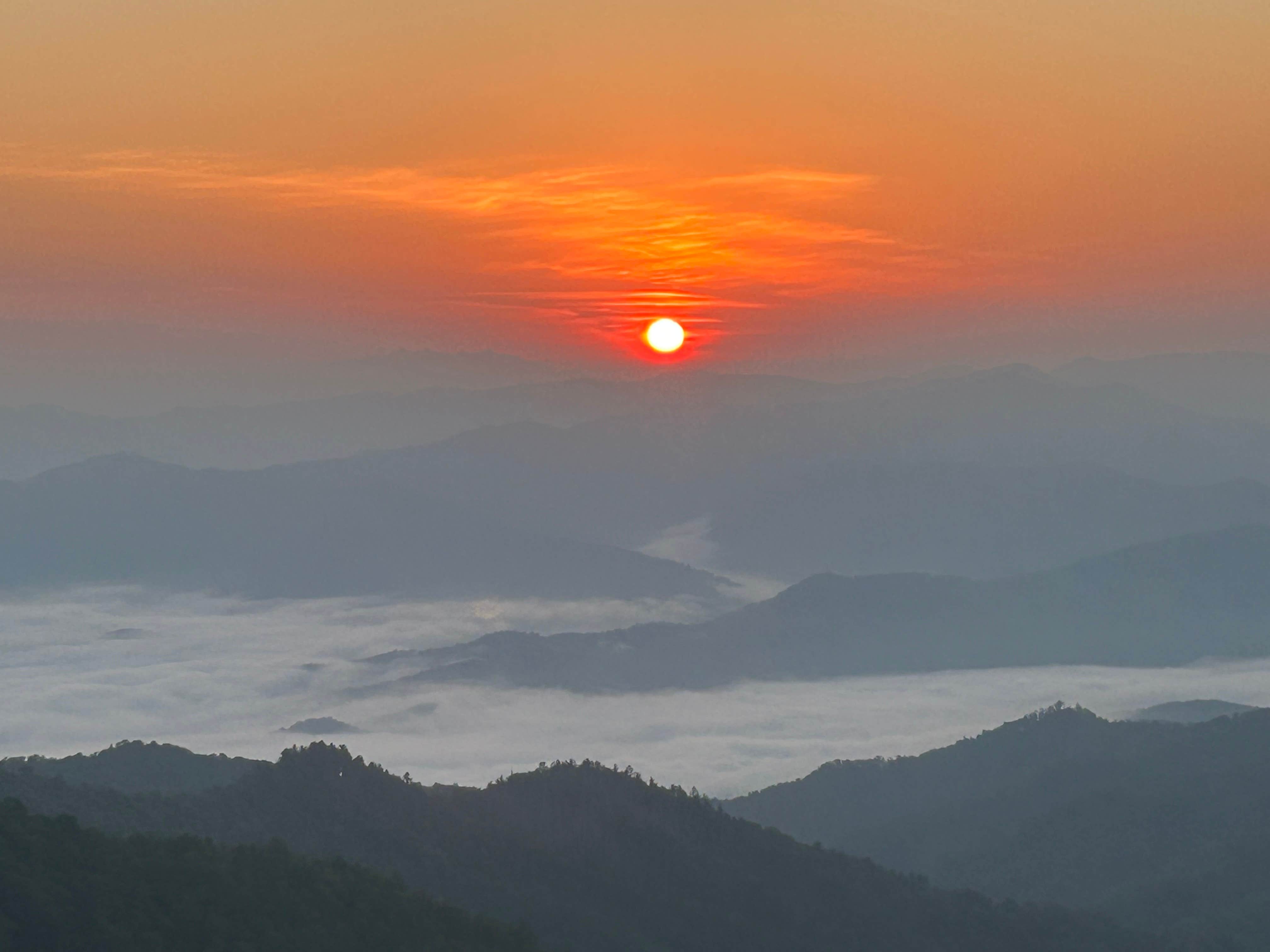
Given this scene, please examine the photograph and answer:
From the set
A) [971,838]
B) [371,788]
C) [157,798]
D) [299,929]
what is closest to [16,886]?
[299,929]

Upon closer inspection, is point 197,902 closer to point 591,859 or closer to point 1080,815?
point 591,859

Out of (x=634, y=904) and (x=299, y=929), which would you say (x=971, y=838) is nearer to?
(x=634, y=904)

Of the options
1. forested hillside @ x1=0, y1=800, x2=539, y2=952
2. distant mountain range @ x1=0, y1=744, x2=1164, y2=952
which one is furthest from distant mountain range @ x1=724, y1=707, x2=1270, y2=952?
forested hillside @ x1=0, y1=800, x2=539, y2=952

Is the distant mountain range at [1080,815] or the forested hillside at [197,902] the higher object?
the distant mountain range at [1080,815]

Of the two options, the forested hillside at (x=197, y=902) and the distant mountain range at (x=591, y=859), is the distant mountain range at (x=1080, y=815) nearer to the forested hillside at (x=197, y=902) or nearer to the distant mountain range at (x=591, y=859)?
the distant mountain range at (x=591, y=859)

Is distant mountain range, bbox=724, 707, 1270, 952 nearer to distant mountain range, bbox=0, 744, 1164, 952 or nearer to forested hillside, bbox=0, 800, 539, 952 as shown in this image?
distant mountain range, bbox=0, 744, 1164, 952

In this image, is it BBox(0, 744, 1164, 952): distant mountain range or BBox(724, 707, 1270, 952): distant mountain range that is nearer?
BBox(0, 744, 1164, 952): distant mountain range

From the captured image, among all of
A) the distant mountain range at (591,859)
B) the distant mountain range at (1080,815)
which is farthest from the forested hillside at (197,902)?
the distant mountain range at (1080,815)
